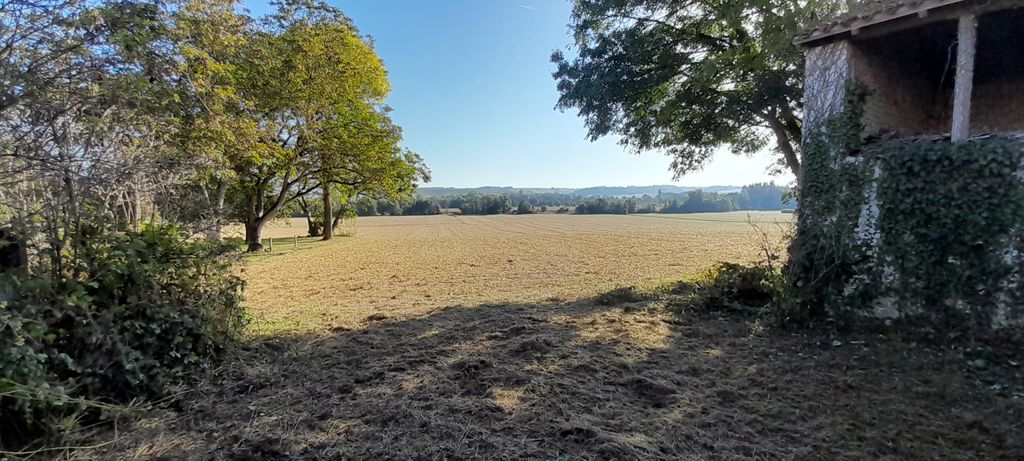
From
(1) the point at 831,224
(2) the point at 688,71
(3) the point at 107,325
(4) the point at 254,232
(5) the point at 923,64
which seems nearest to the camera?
(3) the point at 107,325

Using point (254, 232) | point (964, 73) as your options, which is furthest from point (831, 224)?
point (254, 232)

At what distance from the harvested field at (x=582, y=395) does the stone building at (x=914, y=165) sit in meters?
0.74

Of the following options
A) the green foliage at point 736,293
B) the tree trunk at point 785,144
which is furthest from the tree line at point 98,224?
the tree trunk at point 785,144

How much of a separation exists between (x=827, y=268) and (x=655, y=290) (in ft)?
11.3

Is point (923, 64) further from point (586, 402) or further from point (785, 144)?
point (586, 402)

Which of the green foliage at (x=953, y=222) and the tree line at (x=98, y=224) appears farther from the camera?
the green foliage at (x=953, y=222)

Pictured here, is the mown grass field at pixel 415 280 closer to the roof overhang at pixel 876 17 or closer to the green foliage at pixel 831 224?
the green foliage at pixel 831 224

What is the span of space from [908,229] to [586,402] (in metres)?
4.67

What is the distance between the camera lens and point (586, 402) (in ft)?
12.2

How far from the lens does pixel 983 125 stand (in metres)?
6.80

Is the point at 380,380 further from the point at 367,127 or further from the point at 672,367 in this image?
the point at 367,127

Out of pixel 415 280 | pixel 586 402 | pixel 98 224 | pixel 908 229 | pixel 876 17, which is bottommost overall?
pixel 415 280

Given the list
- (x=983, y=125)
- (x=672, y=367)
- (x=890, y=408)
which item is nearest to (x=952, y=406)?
(x=890, y=408)

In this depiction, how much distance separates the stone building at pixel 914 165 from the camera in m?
4.65
